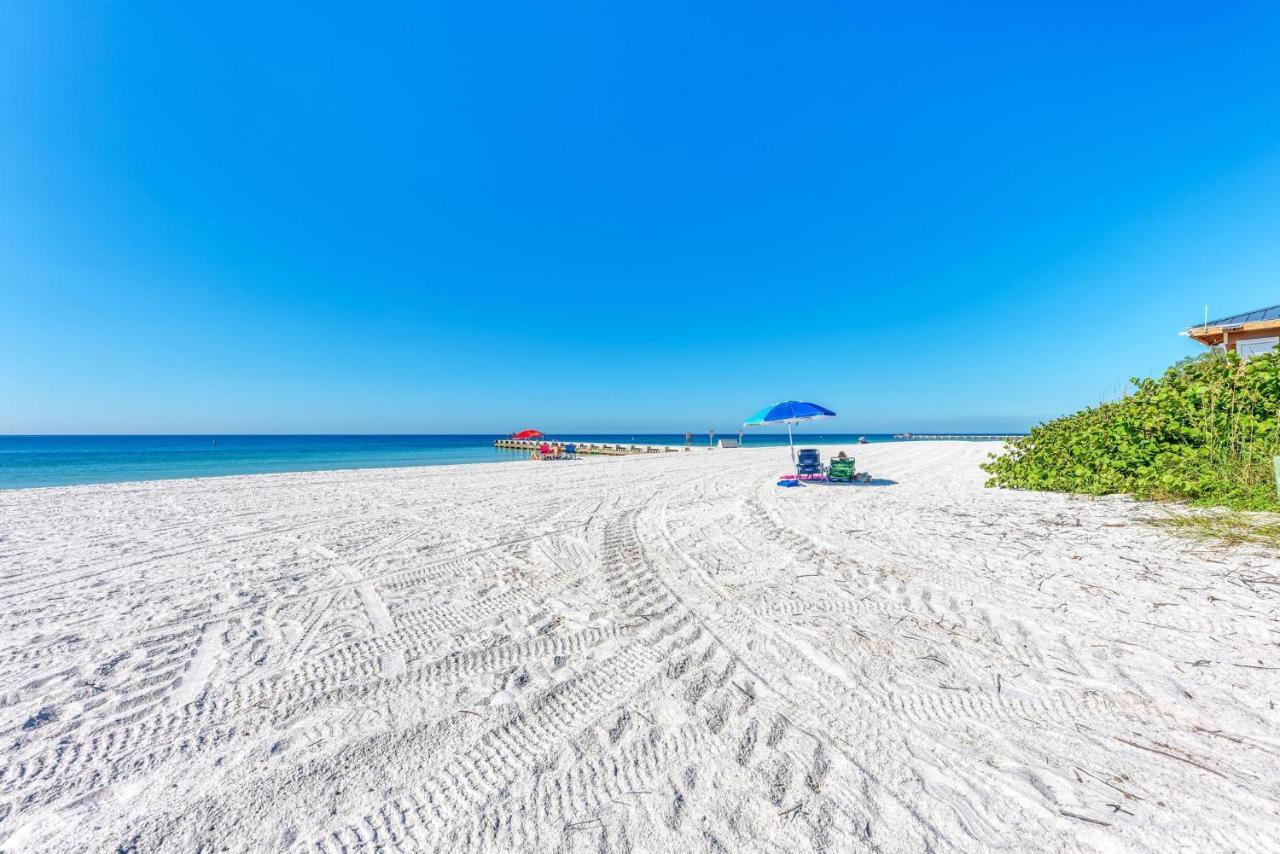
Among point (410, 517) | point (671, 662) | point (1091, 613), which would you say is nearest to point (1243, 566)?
point (1091, 613)

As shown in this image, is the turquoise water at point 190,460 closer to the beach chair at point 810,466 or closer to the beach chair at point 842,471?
the beach chair at point 810,466

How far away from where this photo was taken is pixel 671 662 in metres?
2.77

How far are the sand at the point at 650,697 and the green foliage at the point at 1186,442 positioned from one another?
5.37 feet

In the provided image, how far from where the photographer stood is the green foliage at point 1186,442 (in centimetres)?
546

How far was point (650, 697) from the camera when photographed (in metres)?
2.42

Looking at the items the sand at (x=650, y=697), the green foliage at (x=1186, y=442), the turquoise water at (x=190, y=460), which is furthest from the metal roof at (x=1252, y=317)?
the turquoise water at (x=190, y=460)

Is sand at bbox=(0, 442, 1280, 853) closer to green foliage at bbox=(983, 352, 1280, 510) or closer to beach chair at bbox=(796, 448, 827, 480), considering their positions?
green foliage at bbox=(983, 352, 1280, 510)

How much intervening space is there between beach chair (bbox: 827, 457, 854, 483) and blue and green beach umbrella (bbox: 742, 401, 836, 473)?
0.70m

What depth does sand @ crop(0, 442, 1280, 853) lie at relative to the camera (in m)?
1.67

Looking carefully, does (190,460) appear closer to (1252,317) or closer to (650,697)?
(650,697)

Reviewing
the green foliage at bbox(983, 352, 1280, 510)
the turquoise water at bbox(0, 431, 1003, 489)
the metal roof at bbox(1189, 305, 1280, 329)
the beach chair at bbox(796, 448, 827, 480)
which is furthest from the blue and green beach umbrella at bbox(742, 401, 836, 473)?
the turquoise water at bbox(0, 431, 1003, 489)

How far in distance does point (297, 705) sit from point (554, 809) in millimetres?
1517

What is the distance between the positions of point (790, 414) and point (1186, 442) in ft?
18.6

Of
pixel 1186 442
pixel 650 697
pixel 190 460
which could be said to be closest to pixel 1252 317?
pixel 1186 442
